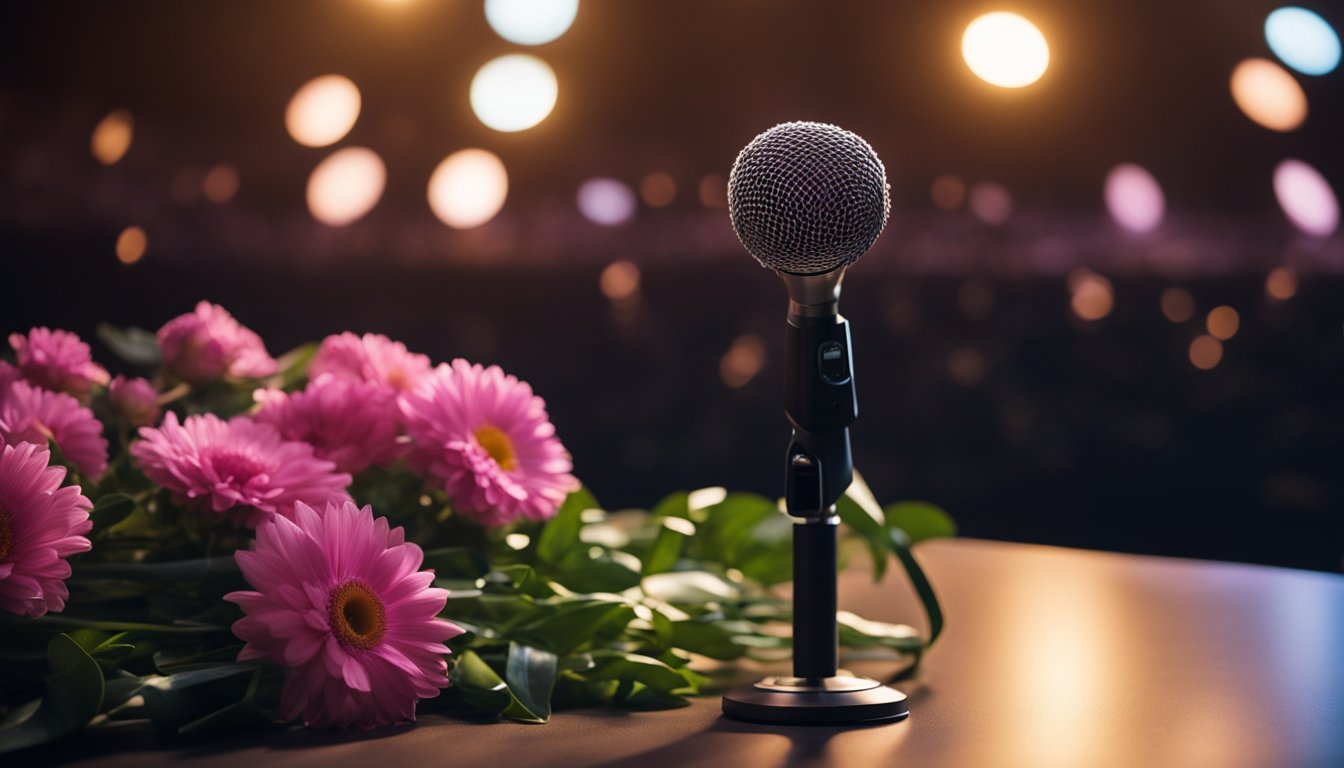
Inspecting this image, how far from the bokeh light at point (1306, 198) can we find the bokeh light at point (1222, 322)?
0.55 ft

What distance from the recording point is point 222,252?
2.35 m

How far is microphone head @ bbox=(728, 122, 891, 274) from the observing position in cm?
68

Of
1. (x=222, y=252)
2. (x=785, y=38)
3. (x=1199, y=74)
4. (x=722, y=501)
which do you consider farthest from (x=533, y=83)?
(x=722, y=501)

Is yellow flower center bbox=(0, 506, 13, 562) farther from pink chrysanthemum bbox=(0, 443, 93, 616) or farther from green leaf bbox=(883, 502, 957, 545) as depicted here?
green leaf bbox=(883, 502, 957, 545)

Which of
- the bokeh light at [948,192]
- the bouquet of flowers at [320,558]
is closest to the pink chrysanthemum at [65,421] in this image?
the bouquet of flowers at [320,558]

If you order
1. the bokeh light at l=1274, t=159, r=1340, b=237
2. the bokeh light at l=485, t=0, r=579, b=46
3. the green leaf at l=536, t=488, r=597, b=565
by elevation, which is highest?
the bokeh light at l=485, t=0, r=579, b=46

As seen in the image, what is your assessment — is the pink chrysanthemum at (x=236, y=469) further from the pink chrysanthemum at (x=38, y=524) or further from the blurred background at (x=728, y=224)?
the blurred background at (x=728, y=224)

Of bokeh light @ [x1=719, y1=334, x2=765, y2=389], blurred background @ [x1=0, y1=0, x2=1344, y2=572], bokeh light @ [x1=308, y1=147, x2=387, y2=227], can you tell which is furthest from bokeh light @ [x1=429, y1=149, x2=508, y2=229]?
bokeh light @ [x1=719, y1=334, x2=765, y2=389]

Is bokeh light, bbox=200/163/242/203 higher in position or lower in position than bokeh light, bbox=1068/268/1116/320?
higher

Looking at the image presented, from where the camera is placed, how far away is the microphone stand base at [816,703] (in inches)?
27.5

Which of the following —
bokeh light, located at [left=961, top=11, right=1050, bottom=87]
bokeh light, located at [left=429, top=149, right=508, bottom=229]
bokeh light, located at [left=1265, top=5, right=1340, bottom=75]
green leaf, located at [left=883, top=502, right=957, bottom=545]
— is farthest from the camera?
bokeh light, located at [left=429, top=149, right=508, bottom=229]

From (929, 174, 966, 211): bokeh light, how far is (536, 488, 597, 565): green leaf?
5.28ft

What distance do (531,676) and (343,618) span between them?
119 millimetres

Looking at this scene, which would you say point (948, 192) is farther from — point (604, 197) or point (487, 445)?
point (487, 445)
